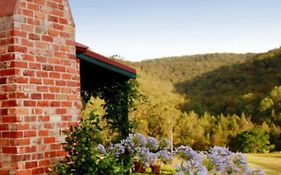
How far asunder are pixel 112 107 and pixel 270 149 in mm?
24896

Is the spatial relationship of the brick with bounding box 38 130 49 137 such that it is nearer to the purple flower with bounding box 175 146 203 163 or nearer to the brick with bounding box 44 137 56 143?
the brick with bounding box 44 137 56 143

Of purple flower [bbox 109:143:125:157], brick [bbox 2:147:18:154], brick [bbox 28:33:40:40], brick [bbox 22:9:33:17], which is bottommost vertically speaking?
purple flower [bbox 109:143:125:157]

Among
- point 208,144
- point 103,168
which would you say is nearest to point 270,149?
point 208,144

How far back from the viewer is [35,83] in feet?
16.1

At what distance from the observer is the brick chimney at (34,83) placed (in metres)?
4.69

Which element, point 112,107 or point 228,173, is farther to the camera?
point 112,107

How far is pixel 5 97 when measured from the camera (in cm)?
473

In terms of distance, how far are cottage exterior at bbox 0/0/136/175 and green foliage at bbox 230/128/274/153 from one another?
27654 millimetres

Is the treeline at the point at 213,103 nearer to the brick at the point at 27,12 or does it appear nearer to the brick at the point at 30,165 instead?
the brick at the point at 30,165

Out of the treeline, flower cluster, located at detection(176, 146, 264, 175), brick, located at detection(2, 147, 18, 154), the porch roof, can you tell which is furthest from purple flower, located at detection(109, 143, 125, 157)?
brick, located at detection(2, 147, 18, 154)

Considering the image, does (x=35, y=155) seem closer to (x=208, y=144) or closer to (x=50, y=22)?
(x=50, y=22)

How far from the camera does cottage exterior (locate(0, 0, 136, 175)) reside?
4.69 metres

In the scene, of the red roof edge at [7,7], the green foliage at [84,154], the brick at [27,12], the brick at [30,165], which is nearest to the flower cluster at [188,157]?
the green foliage at [84,154]

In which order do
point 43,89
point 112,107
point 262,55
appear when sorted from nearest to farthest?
point 43,89 → point 112,107 → point 262,55
